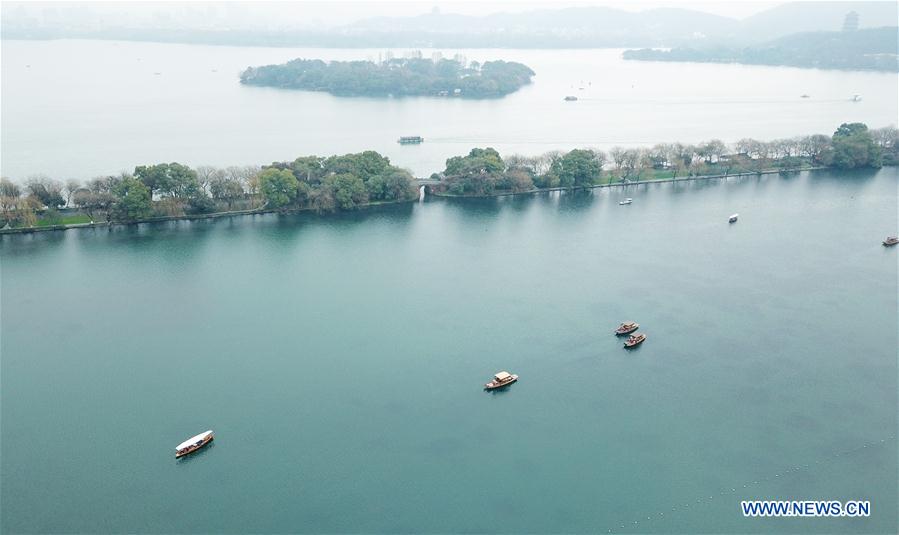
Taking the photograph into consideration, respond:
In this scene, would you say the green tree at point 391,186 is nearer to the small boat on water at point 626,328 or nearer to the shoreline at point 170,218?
the shoreline at point 170,218

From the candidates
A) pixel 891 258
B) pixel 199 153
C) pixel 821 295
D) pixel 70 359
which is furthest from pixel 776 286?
pixel 199 153

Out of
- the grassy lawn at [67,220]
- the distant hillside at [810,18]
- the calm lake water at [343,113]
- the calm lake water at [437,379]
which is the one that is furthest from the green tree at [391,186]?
the distant hillside at [810,18]

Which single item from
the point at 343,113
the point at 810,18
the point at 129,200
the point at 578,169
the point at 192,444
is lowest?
the point at 192,444

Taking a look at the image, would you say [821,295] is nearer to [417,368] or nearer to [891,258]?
[891,258]

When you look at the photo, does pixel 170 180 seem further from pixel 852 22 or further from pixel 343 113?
pixel 852 22

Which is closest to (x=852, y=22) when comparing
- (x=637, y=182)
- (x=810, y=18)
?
(x=810, y=18)
